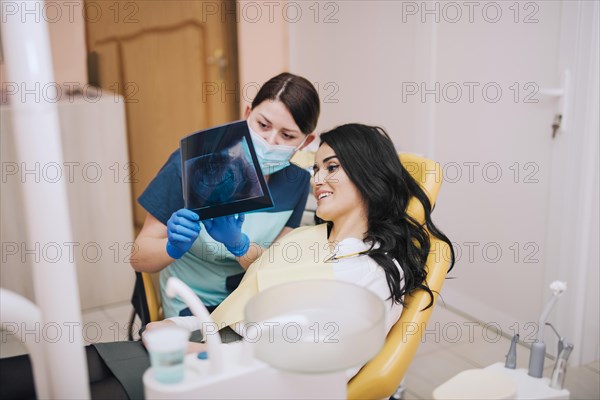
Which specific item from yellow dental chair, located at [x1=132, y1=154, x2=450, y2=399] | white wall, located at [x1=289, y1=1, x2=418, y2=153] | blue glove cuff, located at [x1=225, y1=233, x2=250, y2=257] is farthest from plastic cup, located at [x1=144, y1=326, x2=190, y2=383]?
white wall, located at [x1=289, y1=1, x2=418, y2=153]

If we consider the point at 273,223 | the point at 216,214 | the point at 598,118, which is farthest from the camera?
the point at 598,118

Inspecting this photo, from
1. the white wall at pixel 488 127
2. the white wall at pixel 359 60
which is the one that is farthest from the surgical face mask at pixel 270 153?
the white wall at pixel 359 60

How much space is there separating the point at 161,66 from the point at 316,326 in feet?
9.70

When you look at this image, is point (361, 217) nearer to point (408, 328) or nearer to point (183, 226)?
point (408, 328)

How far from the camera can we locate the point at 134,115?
3.72m

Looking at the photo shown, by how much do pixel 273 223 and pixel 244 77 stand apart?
7.24 ft

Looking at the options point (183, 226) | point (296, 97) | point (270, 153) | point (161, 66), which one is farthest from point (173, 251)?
point (161, 66)

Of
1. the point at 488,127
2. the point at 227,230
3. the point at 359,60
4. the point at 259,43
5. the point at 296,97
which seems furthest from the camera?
the point at 259,43

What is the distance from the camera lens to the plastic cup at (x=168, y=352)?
0.87 meters

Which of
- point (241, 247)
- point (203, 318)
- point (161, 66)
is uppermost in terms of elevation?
point (161, 66)

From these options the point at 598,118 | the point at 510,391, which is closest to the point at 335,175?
the point at 510,391

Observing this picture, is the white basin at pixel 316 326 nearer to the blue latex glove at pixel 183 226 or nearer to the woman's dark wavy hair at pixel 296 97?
the blue latex glove at pixel 183 226

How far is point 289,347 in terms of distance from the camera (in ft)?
3.01

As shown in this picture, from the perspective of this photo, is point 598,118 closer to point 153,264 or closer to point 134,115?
point 153,264
